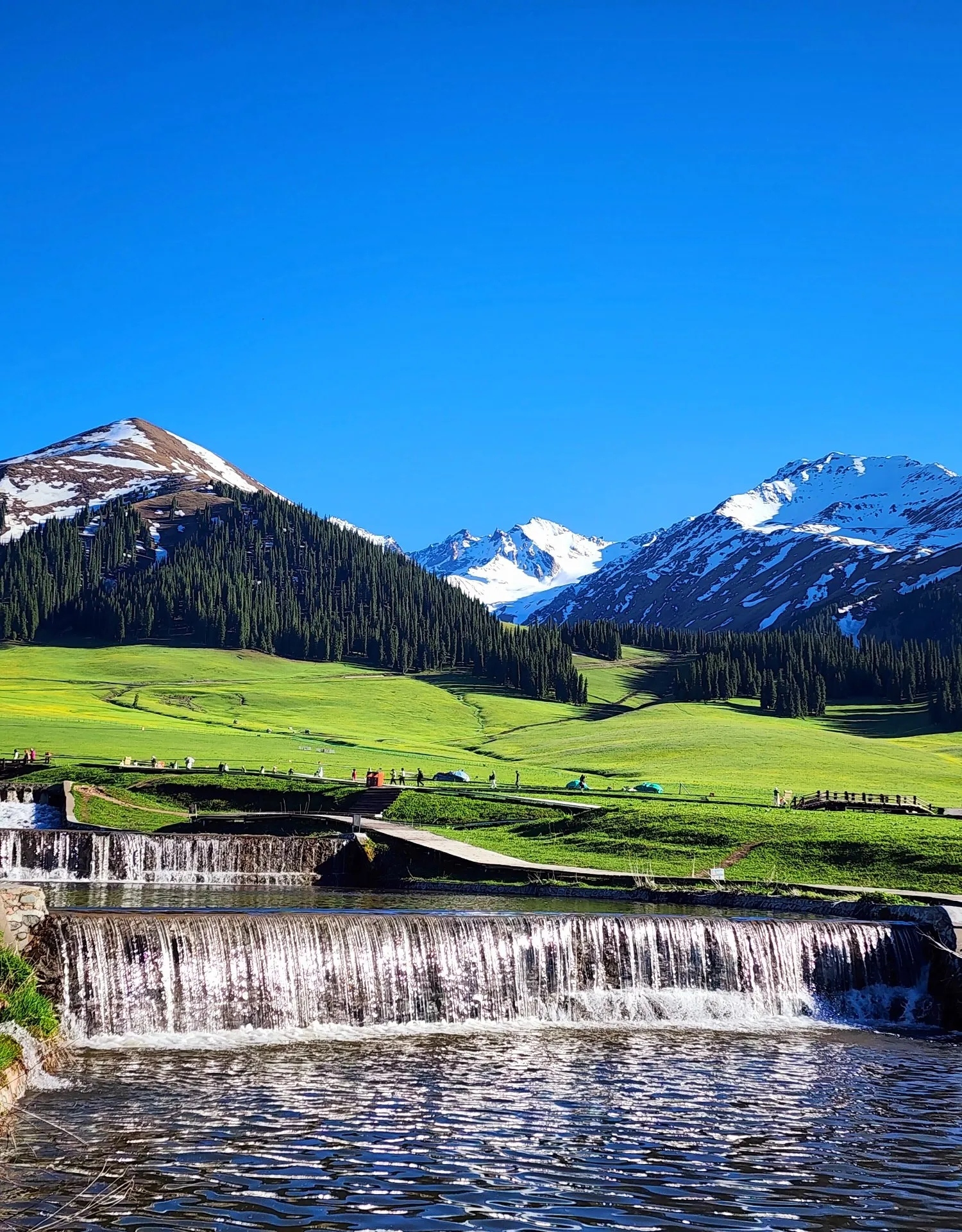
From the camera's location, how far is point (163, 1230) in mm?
14820

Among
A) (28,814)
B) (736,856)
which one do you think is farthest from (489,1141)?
(28,814)

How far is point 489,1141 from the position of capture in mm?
19469

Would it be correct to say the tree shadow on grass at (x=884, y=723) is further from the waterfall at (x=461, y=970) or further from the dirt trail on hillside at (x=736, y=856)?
the waterfall at (x=461, y=970)

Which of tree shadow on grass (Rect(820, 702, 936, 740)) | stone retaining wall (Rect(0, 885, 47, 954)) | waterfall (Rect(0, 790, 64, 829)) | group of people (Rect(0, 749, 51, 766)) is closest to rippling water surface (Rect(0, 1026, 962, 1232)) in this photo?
stone retaining wall (Rect(0, 885, 47, 954))

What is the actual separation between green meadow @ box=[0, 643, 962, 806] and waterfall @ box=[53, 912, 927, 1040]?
4039 centimetres

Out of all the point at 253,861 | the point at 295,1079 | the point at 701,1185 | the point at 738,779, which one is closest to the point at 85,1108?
the point at 295,1079

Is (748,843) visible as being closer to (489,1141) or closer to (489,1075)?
(489,1075)

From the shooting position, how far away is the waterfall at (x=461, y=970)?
28.9m

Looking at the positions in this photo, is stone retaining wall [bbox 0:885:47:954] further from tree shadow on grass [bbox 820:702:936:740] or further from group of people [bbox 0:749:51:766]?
tree shadow on grass [bbox 820:702:936:740]

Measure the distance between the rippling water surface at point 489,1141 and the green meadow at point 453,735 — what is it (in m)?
51.7

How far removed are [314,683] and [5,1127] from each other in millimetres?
177688

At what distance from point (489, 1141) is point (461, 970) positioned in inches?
518

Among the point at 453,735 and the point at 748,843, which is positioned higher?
the point at 453,735

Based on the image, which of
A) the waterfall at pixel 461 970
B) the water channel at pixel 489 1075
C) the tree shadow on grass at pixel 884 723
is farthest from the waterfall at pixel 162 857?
the tree shadow on grass at pixel 884 723
